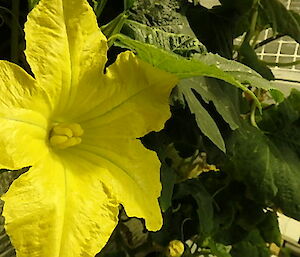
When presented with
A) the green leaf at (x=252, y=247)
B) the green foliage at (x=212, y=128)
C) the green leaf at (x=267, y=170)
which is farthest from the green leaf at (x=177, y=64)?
the green leaf at (x=252, y=247)

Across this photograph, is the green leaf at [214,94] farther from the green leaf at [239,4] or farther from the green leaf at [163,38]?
the green leaf at [239,4]

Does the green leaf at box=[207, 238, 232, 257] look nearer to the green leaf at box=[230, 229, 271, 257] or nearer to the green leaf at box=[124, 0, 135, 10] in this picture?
the green leaf at box=[230, 229, 271, 257]

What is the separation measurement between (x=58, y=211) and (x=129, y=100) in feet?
0.33

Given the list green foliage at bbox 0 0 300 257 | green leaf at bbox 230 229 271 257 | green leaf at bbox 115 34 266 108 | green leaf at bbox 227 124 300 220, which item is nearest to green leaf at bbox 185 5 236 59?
green foliage at bbox 0 0 300 257

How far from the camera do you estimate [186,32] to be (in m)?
0.45

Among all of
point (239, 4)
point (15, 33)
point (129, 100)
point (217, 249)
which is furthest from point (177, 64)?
point (217, 249)

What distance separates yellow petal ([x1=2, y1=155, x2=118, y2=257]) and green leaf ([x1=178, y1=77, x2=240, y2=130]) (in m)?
0.14

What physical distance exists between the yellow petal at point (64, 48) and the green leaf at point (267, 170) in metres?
0.28

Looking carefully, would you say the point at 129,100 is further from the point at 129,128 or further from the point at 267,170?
the point at 267,170

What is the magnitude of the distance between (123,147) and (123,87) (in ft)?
0.16

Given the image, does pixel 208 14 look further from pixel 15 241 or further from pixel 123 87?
pixel 15 241

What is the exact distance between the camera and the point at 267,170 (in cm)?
58

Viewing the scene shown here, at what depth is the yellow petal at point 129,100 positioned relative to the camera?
32 centimetres

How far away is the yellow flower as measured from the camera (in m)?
0.27
